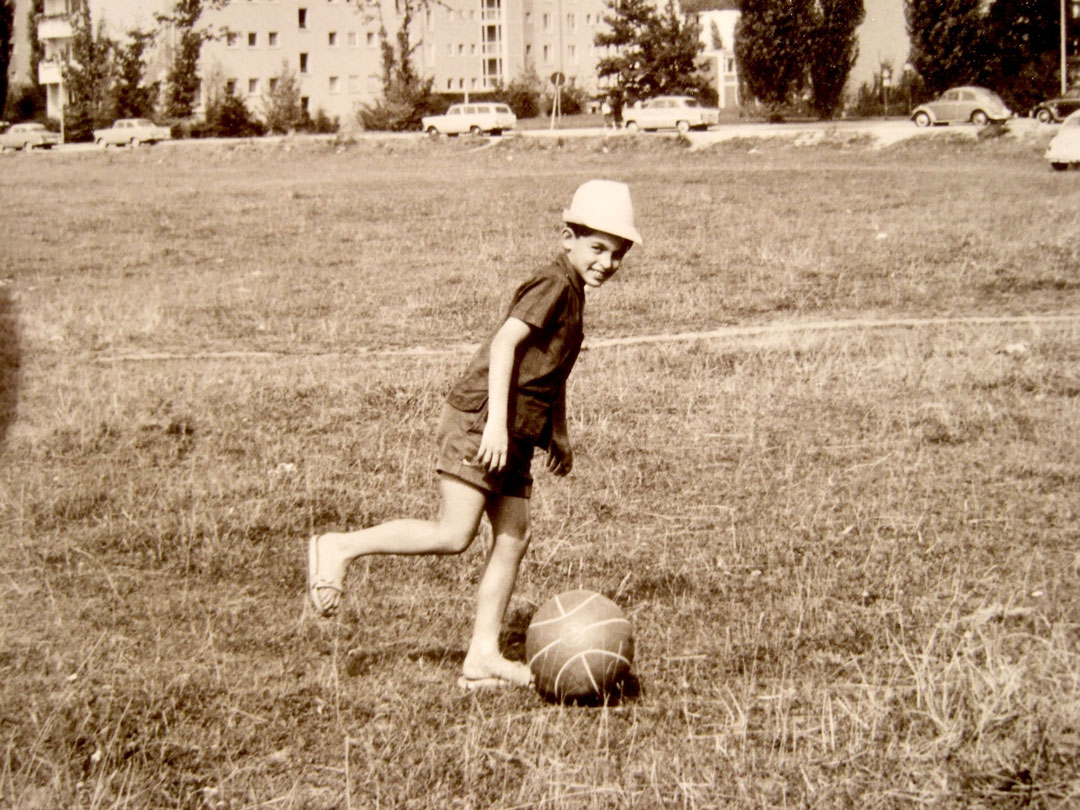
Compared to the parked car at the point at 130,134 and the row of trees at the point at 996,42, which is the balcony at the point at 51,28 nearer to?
the parked car at the point at 130,134

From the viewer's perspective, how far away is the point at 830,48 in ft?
157

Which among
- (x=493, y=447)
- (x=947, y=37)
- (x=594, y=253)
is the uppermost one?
(x=947, y=37)

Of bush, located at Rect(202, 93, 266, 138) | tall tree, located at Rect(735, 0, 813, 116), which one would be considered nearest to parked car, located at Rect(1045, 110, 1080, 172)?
tall tree, located at Rect(735, 0, 813, 116)

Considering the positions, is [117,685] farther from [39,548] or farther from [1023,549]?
[1023,549]

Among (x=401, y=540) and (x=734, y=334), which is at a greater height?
(x=734, y=334)

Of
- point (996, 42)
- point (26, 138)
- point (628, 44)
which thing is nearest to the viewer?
point (996, 42)

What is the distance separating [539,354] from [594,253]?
39 centimetres

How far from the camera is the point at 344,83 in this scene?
79125 mm

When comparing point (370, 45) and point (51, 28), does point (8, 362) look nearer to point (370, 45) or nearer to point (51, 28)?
point (370, 45)

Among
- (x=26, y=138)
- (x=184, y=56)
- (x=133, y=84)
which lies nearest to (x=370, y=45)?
(x=184, y=56)

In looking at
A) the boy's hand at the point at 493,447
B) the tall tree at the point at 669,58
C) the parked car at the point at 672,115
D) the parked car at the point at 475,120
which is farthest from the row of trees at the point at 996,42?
the boy's hand at the point at 493,447

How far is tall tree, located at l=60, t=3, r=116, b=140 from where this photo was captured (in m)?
63.9

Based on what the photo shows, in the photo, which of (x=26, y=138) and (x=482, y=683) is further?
(x=26, y=138)

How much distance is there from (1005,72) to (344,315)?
3899cm
